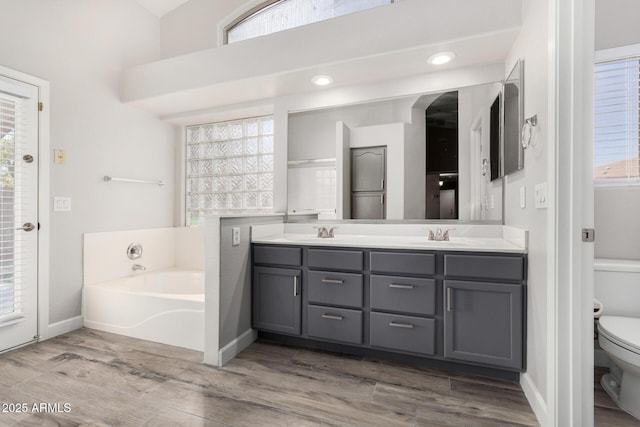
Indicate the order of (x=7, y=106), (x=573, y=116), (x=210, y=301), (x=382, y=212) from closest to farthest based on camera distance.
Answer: (x=573, y=116) < (x=210, y=301) < (x=7, y=106) < (x=382, y=212)

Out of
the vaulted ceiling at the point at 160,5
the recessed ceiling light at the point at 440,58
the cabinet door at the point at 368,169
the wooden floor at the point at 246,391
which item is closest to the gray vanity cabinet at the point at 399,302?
the wooden floor at the point at 246,391

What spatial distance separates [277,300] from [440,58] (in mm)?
2020

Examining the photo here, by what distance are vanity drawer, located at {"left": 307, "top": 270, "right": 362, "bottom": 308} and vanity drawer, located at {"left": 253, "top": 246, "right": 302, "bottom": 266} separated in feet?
0.50

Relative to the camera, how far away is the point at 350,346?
7.09 ft

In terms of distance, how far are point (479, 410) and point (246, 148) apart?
2.88 meters

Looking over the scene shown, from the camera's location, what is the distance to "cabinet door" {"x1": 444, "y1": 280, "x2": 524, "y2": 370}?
1.72 metres

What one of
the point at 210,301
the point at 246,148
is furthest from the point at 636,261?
the point at 246,148

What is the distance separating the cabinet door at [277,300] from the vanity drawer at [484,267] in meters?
0.99

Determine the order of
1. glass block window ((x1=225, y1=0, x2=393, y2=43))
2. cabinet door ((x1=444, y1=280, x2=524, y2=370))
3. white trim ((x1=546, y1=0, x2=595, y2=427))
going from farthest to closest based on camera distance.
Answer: glass block window ((x1=225, y1=0, x2=393, y2=43)) → cabinet door ((x1=444, y1=280, x2=524, y2=370)) → white trim ((x1=546, y1=0, x2=595, y2=427))

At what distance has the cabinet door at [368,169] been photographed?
2.50 meters

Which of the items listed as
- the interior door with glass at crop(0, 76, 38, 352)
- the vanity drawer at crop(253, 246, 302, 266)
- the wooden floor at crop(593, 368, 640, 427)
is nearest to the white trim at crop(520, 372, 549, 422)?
the wooden floor at crop(593, 368, 640, 427)

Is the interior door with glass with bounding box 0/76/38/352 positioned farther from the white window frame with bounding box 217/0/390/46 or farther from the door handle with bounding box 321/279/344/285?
the door handle with bounding box 321/279/344/285

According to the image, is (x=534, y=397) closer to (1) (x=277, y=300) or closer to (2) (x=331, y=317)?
(2) (x=331, y=317)

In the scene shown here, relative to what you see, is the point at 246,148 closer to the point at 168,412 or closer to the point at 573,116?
the point at 168,412
